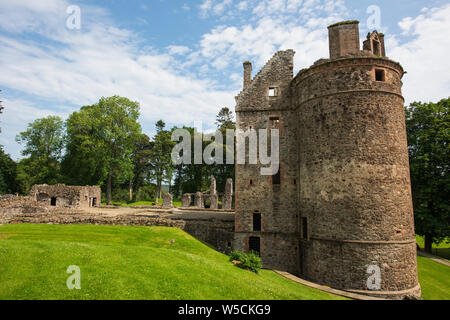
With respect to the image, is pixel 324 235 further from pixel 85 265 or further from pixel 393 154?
pixel 85 265

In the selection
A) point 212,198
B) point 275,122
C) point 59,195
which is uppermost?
point 275,122

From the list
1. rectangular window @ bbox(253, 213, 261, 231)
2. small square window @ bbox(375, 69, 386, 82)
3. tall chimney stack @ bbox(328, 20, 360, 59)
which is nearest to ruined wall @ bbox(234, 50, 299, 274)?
rectangular window @ bbox(253, 213, 261, 231)

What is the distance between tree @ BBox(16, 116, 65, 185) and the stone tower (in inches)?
1692

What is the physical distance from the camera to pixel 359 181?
14.6m

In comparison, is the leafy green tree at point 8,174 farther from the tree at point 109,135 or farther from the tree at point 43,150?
the tree at point 109,135

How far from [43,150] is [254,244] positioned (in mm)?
46471

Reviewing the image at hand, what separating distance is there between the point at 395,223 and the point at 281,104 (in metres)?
10.6

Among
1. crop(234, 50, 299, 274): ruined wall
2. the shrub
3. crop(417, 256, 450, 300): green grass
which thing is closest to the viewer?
the shrub

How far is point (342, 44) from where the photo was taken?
17.0 m

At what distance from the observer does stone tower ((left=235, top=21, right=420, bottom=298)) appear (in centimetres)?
1413

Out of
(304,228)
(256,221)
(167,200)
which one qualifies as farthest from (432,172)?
(167,200)

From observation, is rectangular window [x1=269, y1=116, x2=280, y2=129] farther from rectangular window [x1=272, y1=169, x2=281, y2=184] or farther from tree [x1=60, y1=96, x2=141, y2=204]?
tree [x1=60, y1=96, x2=141, y2=204]

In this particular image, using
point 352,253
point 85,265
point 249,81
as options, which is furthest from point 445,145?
point 85,265
